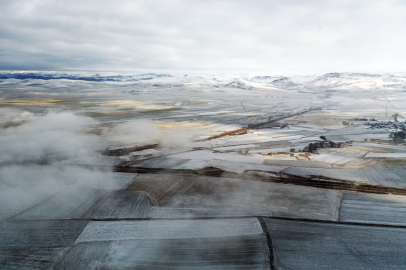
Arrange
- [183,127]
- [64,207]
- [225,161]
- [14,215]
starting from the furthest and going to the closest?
[183,127] < [225,161] < [64,207] < [14,215]

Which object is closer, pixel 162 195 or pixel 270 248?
pixel 270 248

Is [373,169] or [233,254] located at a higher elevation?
[373,169]

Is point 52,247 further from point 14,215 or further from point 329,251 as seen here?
point 329,251

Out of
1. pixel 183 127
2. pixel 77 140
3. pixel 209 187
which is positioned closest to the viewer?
pixel 209 187

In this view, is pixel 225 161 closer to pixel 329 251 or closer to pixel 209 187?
pixel 209 187

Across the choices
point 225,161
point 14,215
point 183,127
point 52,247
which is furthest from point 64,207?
point 183,127

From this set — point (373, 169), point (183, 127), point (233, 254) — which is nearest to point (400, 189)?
point (373, 169)

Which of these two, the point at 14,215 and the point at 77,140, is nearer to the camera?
the point at 14,215

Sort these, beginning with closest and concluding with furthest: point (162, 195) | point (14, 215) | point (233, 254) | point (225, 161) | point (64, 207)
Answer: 1. point (233, 254)
2. point (14, 215)
3. point (64, 207)
4. point (162, 195)
5. point (225, 161)

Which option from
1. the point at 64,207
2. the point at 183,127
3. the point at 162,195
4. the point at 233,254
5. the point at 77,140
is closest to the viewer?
the point at 233,254
